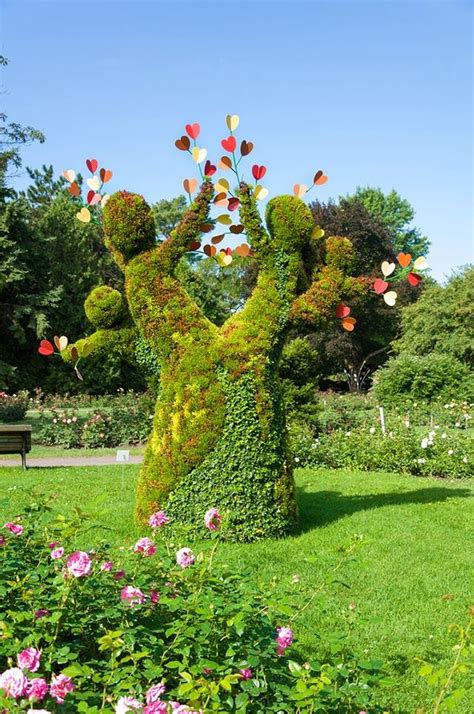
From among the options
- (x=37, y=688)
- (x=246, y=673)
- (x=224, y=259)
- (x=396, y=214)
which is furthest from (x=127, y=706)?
(x=396, y=214)

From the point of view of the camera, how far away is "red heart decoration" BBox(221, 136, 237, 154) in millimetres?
6375

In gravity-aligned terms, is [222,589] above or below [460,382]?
below

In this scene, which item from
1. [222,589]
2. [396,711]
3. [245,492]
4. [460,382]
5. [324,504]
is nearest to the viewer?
[222,589]

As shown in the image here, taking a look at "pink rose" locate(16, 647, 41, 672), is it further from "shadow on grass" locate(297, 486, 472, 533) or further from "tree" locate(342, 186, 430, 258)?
"tree" locate(342, 186, 430, 258)

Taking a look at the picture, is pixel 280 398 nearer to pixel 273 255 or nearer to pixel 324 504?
pixel 273 255

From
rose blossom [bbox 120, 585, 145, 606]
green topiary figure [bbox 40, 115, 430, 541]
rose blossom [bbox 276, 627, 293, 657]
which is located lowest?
rose blossom [bbox 276, 627, 293, 657]

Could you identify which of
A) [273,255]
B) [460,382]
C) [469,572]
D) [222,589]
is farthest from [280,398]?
[460,382]

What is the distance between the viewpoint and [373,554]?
6.05m

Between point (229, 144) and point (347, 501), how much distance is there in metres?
4.56

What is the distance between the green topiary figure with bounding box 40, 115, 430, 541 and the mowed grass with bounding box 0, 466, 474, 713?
552mm

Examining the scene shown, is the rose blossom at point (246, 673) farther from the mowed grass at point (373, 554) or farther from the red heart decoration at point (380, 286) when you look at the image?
the red heart decoration at point (380, 286)

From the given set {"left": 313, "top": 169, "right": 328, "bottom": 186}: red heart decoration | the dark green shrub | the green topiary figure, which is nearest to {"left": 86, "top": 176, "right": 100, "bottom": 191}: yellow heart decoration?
the green topiary figure

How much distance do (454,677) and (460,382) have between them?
20051 millimetres

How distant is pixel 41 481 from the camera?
975 centimetres
